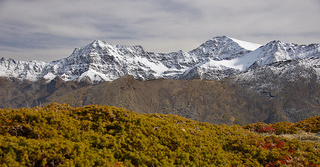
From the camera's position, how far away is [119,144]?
8.24 metres

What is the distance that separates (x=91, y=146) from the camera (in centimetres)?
795

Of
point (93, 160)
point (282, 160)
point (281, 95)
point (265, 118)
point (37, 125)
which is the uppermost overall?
point (37, 125)

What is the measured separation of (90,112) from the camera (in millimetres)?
10367

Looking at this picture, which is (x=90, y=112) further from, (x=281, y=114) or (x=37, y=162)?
(x=281, y=114)

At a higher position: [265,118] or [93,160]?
[93,160]

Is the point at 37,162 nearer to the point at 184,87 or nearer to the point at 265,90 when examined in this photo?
the point at 184,87

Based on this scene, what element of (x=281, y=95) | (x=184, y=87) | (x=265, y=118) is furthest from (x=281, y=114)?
(x=184, y=87)

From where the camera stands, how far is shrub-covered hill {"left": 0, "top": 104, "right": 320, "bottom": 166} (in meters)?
6.91

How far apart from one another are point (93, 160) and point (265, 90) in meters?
179

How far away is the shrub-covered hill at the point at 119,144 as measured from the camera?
6.91 metres

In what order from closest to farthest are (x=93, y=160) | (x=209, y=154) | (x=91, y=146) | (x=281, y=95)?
(x=93, y=160) → (x=91, y=146) → (x=209, y=154) → (x=281, y=95)

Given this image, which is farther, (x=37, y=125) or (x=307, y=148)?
(x=307, y=148)

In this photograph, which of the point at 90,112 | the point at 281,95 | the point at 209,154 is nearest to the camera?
Answer: the point at 209,154

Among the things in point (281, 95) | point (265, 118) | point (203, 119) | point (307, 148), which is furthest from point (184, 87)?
point (307, 148)
